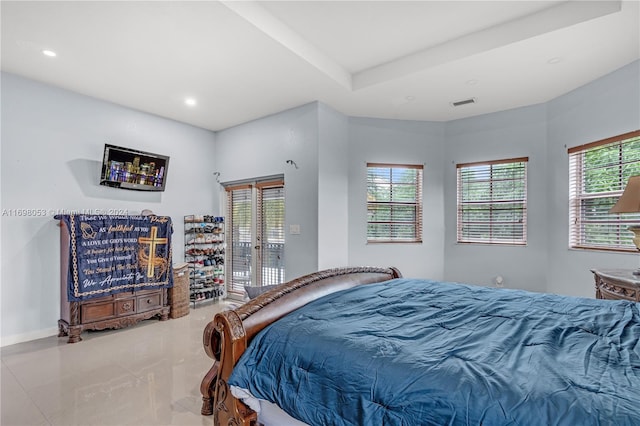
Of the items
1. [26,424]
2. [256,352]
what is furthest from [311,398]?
[26,424]

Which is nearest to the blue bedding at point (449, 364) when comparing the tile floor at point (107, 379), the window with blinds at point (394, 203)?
the tile floor at point (107, 379)

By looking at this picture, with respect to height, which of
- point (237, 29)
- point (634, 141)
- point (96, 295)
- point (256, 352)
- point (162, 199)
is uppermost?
point (237, 29)

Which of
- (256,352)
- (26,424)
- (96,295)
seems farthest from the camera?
(96,295)

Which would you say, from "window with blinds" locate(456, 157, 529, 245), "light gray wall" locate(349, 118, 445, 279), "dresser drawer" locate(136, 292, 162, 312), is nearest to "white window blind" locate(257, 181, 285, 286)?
"light gray wall" locate(349, 118, 445, 279)

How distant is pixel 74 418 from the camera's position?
7.40 feet

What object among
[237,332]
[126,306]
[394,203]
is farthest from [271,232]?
[237,332]

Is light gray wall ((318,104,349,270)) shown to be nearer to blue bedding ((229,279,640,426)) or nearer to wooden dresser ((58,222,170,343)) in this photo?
wooden dresser ((58,222,170,343))

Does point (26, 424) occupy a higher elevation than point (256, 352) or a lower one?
lower

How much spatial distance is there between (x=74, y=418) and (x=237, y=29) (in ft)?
10.6

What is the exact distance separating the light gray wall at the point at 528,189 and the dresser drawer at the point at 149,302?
4.34 m

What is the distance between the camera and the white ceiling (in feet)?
9.16

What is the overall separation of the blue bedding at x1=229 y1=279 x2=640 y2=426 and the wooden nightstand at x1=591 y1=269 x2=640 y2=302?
0.72 metres

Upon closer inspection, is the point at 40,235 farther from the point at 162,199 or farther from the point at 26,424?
the point at 26,424

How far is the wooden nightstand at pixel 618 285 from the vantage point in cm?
259
